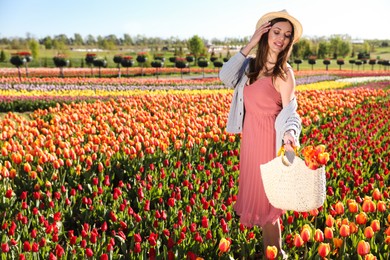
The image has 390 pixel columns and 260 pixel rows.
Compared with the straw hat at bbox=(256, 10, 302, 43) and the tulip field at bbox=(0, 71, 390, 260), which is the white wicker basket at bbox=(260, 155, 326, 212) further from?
the straw hat at bbox=(256, 10, 302, 43)

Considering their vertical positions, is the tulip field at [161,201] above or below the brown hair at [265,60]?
below

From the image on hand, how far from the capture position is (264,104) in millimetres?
3381

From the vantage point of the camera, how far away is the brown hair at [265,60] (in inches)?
130

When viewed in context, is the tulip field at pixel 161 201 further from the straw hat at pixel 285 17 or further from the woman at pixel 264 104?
the straw hat at pixel 285 17

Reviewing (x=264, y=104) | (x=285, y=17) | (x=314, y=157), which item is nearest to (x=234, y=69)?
(x=264, y=104)

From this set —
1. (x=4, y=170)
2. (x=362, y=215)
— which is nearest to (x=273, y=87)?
(x=362, y=215)

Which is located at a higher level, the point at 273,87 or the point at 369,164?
the point at 273,87

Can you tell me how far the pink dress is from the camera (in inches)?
133

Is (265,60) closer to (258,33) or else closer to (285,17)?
(258,33)

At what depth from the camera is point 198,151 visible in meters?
6.27

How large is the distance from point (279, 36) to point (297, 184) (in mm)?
1178

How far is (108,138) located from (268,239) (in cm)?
337

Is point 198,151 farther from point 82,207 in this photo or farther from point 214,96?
point 214,96

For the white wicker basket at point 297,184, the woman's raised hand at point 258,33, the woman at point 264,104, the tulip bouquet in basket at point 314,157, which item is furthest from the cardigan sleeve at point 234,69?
the tulip bouquet in basket at point 314,157
